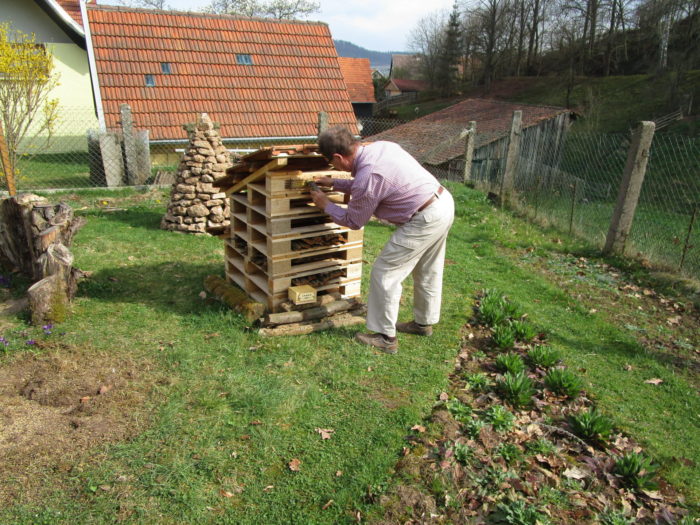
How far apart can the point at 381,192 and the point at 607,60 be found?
3940 centimetres

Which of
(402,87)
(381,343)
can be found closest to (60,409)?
(381,343)

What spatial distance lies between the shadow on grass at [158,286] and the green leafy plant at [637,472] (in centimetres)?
395

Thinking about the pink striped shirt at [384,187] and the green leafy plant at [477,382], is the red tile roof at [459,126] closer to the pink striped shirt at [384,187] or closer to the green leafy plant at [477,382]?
the pink striped shirt at [384,187]

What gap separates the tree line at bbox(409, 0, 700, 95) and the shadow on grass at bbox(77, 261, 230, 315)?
28661 mm

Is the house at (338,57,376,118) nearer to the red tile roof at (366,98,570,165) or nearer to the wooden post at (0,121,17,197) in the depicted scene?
the red tile roof at (366,98,570,165)

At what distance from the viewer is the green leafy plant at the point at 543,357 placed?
14.7ft

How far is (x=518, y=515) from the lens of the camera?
2828mm

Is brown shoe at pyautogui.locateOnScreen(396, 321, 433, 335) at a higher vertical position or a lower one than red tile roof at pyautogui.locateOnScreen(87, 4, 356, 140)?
lower

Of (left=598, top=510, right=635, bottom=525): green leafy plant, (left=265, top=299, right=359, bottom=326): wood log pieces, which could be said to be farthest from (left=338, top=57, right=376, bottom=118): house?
Answer: (left=598, top=510, right=635, bottom=525): green leafy plant

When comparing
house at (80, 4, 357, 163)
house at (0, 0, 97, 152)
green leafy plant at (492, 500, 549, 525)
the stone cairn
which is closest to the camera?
green leafy plant at (492, 500, 549, 525)

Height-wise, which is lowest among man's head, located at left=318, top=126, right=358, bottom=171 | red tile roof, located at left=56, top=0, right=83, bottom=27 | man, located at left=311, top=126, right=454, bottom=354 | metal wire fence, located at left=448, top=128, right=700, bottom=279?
metal wire fence, located at left=448, top=128, right=700, bottom=279

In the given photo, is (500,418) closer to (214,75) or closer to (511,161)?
(511,161)

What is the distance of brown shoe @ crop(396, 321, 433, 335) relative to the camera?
198 inches

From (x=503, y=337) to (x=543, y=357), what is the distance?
44 cm
